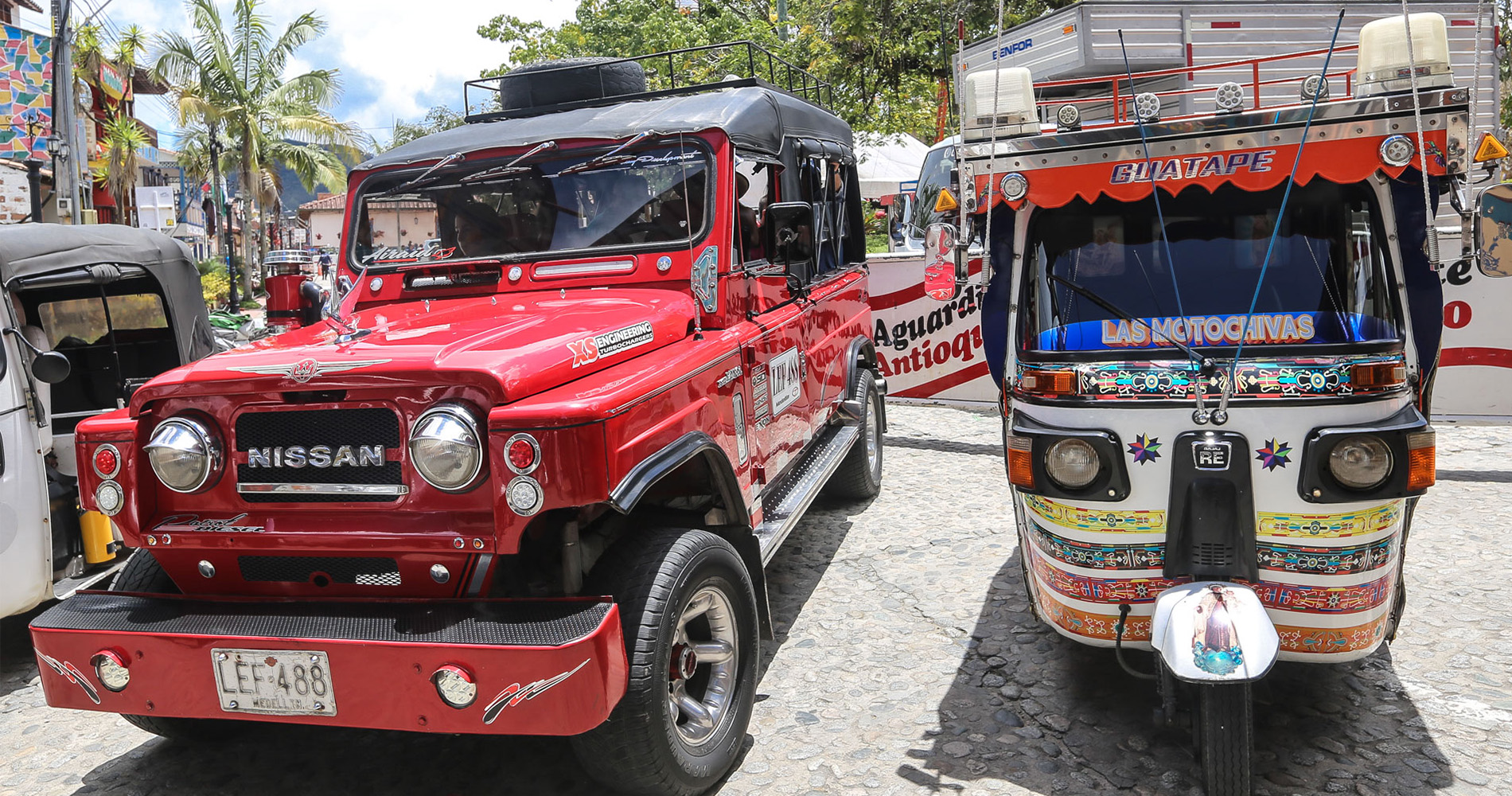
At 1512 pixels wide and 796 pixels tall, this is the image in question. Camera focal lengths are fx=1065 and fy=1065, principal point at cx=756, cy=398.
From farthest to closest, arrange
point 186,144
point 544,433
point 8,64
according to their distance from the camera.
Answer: point 186,144, point 8,64, point 544,433

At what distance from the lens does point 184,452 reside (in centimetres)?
313

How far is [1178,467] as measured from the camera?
3375mm

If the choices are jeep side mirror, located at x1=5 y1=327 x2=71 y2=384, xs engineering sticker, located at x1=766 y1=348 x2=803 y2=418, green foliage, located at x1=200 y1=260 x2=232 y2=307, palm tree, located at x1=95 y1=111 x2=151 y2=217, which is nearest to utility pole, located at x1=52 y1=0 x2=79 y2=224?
green foliage, located at x1=200 y1=260 x2=232 y2=307

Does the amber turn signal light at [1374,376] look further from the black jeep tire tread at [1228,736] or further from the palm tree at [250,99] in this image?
the palm tree at [250,99]

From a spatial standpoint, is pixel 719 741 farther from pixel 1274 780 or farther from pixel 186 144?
pixel 186 144

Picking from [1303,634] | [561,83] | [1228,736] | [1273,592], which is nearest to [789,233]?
[561,83]

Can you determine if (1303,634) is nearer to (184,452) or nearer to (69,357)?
(184,452)

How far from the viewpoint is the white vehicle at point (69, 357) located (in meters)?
4.38

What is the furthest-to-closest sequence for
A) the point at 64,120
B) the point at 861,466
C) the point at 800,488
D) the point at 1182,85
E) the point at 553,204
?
the point at 64,120, the point at 1182,85, the point at 861,466, the point at 800,488, the point at 553,204

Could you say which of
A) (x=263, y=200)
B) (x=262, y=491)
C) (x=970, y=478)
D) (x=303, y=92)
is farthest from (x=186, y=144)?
(x=262, y=491)

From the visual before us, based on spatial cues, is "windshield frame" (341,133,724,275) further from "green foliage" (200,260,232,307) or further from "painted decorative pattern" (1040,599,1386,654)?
"green foliage" (200,260,232,307)

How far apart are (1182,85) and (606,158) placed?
5731 mm

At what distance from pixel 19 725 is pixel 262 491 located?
199 cm

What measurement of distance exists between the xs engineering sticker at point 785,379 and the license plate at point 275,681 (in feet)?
7.77
